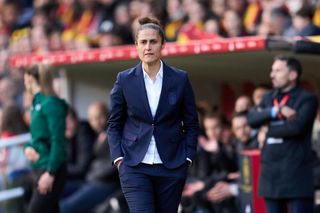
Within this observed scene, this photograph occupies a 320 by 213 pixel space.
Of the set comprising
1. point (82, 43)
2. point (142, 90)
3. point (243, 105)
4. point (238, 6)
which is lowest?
point (243, 105)

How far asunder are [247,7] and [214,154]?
3.32m

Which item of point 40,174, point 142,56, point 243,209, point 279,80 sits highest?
point 142,56

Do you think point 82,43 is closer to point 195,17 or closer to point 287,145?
point 195,17

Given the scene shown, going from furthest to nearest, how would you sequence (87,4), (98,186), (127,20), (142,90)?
(87,4)
(127,20)
(98,186)
(142,90)

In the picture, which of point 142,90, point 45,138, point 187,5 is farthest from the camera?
point 187,5

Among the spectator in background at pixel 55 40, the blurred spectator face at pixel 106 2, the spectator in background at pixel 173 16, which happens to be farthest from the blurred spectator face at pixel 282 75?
the blurred spectator face at pixel 106 2

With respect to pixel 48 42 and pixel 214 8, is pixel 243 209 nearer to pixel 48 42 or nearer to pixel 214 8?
pixel 214 8

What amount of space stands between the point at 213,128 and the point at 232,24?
1806 mm

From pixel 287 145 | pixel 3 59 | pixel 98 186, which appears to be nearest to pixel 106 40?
pixel 98 186

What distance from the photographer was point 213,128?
36.6 ft

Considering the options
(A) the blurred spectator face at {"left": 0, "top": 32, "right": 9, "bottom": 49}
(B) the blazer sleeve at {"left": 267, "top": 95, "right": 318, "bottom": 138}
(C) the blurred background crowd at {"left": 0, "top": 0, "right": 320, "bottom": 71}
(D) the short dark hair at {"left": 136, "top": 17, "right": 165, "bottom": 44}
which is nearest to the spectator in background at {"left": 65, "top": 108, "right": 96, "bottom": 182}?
(C) the blurred background crowd at {"left": 0, "top": 0, "right": 320, "bottom": 71}

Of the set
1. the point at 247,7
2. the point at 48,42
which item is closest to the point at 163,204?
the point at 247,7

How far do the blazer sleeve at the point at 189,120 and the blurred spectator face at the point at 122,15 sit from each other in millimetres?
7993

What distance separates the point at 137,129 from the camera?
281 inches
